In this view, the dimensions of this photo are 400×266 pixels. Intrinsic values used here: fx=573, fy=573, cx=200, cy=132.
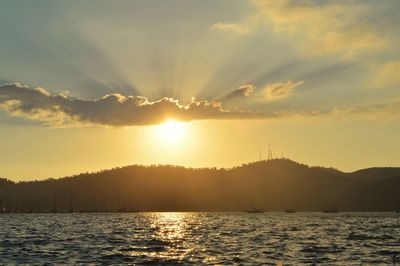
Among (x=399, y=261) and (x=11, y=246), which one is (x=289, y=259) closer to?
(x=399, y=261)

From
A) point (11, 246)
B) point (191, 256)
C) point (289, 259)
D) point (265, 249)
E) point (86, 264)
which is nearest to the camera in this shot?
point (86, 264)

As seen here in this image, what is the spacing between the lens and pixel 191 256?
80750mm

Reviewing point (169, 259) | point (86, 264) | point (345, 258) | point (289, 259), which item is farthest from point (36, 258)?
point (345, 258)

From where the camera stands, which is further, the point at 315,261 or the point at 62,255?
the point at 62,255

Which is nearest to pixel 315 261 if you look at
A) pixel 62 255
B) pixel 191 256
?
pixel 191 256

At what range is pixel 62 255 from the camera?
266 feet

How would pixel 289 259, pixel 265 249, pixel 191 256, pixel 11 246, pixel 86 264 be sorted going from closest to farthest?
pixel 86 264 < pixel 289 259 < pixel 191 256 < pixel 265 249 < pixel 11 246

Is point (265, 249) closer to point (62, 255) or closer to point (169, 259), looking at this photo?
point (169, 259)

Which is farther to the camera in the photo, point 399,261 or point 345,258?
point 345,258

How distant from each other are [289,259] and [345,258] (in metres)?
8.25

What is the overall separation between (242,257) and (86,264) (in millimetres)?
21326

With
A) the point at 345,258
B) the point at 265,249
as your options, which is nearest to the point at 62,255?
the point at 265,249

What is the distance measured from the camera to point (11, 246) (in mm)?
96938

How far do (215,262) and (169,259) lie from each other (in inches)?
292
